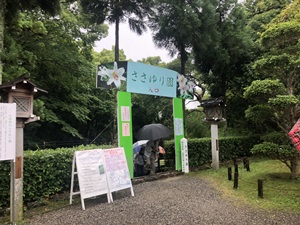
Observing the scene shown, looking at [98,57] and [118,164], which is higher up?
[98,57]

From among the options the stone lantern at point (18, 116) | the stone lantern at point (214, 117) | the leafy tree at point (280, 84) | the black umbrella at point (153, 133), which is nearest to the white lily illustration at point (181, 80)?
the stone lantern at point (214, 117)

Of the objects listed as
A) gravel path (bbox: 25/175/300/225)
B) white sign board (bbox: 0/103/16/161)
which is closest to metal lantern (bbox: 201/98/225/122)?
gravel path (bbox: 25/175/300/225)

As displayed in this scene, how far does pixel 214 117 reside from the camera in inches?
351

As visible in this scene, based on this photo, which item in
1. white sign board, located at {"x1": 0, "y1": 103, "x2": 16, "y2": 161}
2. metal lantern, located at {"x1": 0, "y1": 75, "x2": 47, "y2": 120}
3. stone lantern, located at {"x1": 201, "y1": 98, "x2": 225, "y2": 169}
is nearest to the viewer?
white sign board, located at {"x1": 0, "y1": 103, "x2": 16, "y2": 161}

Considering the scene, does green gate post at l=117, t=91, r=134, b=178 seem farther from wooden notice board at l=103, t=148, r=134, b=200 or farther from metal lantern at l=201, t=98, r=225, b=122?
metal lantern at l=201, t=98, r=225, b=122

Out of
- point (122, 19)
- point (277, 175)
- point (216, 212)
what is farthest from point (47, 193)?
point (122, 19)

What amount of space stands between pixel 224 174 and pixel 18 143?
21.3ft

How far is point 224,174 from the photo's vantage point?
8.09 metres

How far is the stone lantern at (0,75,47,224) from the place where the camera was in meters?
4.06

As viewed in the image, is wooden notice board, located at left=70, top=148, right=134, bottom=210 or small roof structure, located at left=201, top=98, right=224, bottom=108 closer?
wooden notice board, located at left=70, top=148, right=134, bottom=210

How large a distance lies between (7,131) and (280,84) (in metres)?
6.86

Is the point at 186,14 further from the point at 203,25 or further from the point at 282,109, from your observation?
the point at 282,109

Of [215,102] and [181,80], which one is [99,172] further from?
[215,102]

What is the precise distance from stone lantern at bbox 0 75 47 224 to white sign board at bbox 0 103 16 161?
33 centimetres
